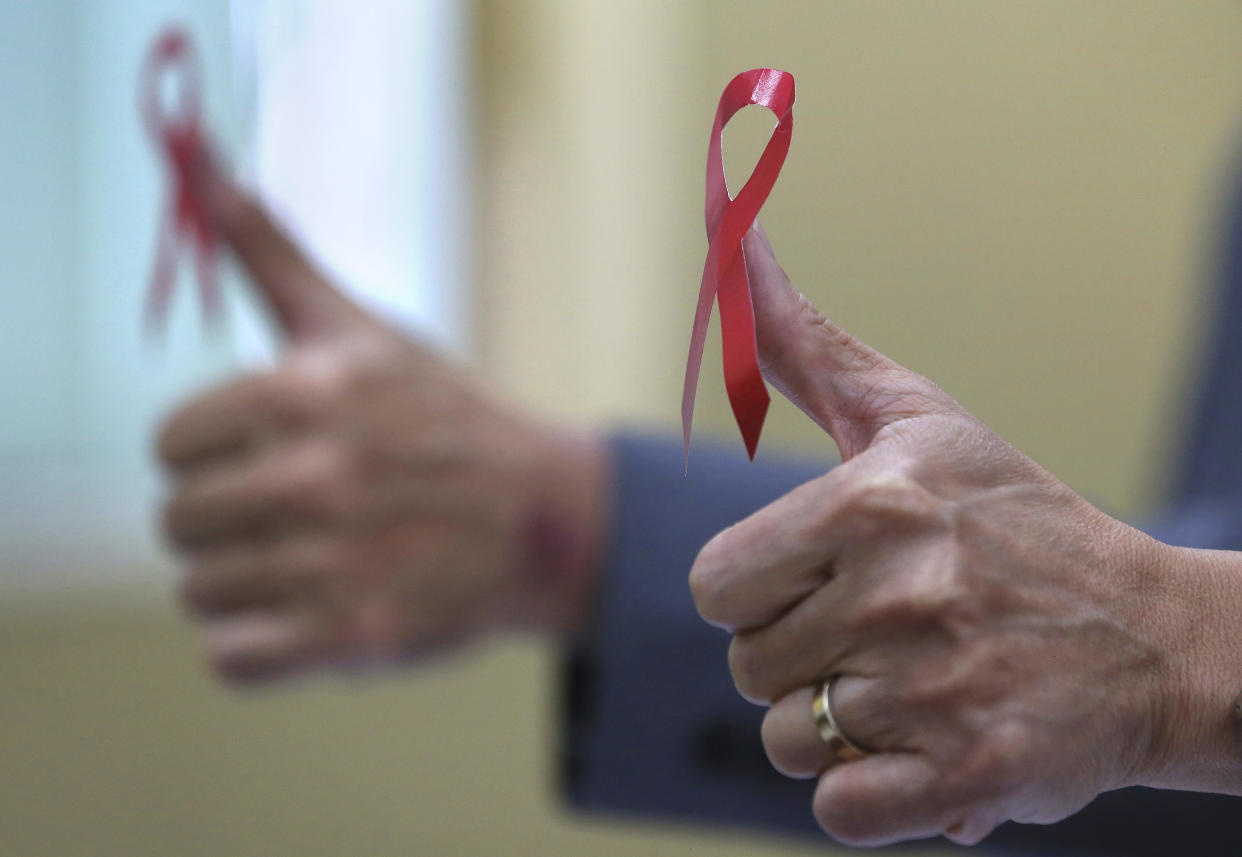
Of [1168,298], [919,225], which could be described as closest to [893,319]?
[919,225]

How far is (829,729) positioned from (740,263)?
0.21 feet

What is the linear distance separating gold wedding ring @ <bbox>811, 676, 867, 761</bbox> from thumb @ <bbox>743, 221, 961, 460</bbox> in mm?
33

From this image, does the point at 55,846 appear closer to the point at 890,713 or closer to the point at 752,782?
the point at 752,782

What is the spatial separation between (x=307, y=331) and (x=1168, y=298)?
580 mm

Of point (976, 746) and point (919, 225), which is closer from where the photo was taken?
point (976, 746)

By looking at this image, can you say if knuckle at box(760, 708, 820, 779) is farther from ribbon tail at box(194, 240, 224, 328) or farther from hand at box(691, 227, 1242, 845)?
ribbon tail at box(194, 240, 224, 328)

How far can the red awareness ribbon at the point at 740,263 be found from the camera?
0.16m

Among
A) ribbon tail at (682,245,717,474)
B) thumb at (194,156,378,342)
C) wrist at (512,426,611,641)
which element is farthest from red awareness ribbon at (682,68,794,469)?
wrist at (512,426,611,641)

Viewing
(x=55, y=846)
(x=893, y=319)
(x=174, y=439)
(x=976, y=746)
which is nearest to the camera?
(x=976, y=746)

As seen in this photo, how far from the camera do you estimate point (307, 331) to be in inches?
19.3

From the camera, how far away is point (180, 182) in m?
0.44

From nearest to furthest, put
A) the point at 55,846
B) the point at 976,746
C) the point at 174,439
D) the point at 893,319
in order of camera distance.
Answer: the point at 976,746
the point at 893,319
the point at 174,439
the point at 55,846

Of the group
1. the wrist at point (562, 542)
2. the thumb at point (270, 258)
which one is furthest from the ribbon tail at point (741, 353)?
the wrist at point (562, 542)

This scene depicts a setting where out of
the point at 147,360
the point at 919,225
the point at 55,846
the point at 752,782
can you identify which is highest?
the point at 919,225
